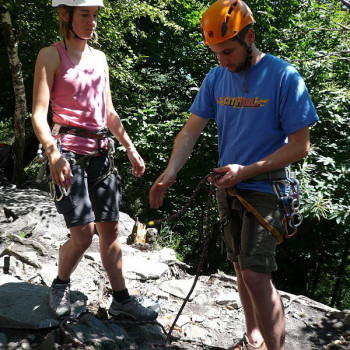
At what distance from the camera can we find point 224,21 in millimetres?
2242

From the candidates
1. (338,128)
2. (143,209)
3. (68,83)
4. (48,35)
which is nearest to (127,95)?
(48,35)

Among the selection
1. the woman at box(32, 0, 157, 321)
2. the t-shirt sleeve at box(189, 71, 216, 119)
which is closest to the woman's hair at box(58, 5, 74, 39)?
the woman at box(32, 0, 157, 321)

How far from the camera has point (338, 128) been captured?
794 cm

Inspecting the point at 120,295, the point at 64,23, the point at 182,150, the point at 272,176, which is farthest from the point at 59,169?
the point at 272,176

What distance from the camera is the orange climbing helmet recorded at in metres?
2.25

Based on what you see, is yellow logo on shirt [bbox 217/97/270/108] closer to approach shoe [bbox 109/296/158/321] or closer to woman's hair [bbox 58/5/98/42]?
woman's hair [bbox 58/5/98/42]

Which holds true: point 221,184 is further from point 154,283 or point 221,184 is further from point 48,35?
point 48,35

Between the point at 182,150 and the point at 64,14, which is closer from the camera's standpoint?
the point at 64,14

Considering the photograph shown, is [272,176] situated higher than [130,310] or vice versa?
[272,176]

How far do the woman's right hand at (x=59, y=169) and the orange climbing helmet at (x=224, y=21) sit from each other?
103 centimetres

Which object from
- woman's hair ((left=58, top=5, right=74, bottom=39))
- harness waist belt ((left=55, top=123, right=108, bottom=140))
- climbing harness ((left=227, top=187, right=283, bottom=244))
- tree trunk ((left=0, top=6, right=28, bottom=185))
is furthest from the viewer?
tree trunk ((left=0, top=6, right=28, bottom=185))

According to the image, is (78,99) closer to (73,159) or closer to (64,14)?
(73,159)

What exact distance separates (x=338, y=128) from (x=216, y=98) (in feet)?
19.9

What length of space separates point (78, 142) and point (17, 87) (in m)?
6.30
